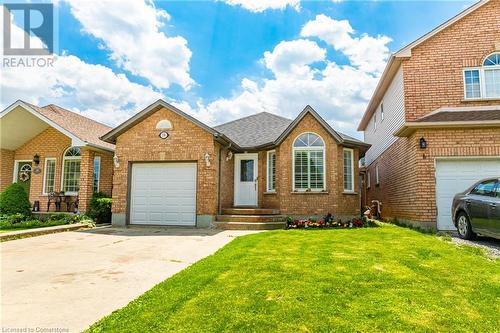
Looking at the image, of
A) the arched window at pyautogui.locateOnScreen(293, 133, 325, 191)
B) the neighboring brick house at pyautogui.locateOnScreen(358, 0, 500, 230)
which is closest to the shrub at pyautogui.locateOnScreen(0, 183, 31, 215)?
the arched window at pyautogui.locateOnScreen(293, 133, 325, 191)

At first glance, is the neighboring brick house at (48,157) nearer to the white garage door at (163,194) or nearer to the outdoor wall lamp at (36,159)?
the outdoor wall lamp at (36,159)

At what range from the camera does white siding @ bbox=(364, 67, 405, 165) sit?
12.0m

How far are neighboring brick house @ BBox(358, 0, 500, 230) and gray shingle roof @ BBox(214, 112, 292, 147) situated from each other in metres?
5.21

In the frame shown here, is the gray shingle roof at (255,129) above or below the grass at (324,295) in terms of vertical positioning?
above

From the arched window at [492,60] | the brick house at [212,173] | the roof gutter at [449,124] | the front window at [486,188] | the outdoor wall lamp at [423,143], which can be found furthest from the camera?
the brick house at [212,173]

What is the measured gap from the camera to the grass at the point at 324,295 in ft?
9.55

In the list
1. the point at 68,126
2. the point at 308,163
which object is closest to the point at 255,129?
the point at 308,163

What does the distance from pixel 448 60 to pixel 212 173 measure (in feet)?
30.8

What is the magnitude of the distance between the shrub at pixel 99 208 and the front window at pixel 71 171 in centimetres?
223

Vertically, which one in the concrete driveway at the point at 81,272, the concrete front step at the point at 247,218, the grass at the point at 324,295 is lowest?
the concrete driveway at the point at 81,272

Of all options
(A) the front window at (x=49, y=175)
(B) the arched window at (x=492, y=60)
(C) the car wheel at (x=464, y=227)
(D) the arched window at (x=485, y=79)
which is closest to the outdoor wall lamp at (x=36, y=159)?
(A) the front window at (x=49, y=175)

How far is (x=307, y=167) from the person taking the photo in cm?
1279

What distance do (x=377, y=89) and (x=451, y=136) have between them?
5.74m

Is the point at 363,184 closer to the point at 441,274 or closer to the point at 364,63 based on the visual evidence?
the point at 364,63
